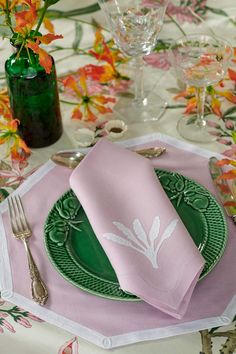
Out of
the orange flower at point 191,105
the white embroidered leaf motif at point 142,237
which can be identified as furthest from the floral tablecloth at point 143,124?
the white embroidered leaf motif at point 142,237

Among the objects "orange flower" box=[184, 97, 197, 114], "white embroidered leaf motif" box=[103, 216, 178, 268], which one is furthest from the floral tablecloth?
"white embroidered leaf motif" box=[103, 216, 178, 268]

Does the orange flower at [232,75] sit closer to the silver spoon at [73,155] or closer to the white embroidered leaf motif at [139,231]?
the silver spoon at [73,155]

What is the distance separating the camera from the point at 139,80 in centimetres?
109

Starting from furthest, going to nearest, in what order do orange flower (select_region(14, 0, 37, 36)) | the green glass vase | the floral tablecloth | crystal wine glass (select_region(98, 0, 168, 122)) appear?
crystal wine glass (select_region(98, 0, 168, 122))
the green glass vase
orange flower (select_region(14, 0, 37, 36))
the floral tablecloth

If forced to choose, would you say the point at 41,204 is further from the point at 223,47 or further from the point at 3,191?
the point at 223,47

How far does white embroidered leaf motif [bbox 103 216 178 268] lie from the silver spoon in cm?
17

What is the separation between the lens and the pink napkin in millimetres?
733

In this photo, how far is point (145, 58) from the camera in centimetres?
121

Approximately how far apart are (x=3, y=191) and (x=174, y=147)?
27 cm

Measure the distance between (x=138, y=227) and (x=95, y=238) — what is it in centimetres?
6

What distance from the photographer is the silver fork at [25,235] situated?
0.77 m

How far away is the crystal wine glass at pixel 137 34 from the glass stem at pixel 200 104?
0.24 ft

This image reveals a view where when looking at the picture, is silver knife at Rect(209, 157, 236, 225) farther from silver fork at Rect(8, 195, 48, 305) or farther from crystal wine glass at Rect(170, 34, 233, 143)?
silver fork at Rect(8, 195, 48, 305)

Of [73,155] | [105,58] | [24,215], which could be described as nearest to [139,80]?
[105,58]
